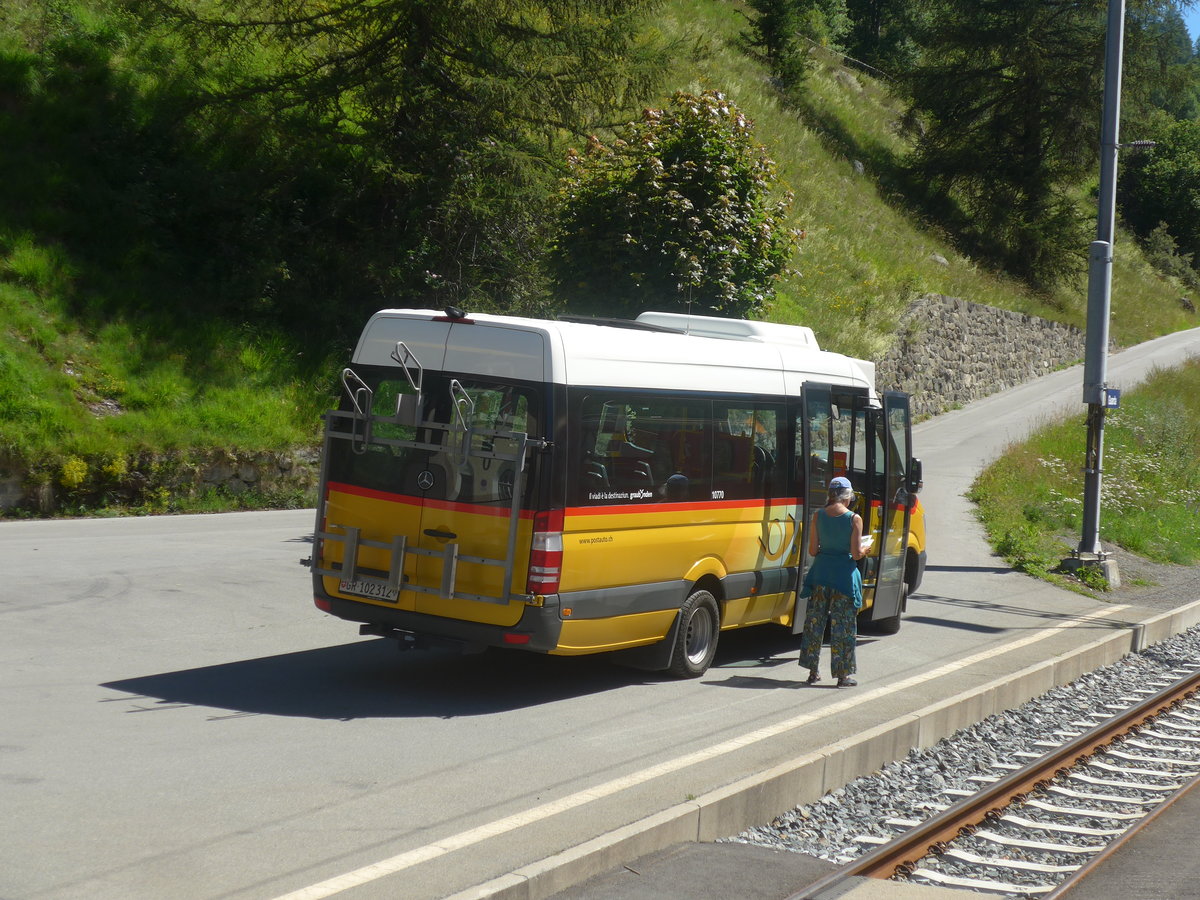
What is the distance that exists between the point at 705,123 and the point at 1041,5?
3856 cm

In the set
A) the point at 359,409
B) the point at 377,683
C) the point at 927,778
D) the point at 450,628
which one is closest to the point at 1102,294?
the point at 927,778

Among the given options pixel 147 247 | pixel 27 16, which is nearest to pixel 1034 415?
pixel 147 247

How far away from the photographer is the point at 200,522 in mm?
17672

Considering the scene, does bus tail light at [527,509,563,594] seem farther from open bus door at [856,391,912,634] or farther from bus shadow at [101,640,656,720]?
open bus door at [856,391,912,634]

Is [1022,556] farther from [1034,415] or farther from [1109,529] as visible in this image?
[1034,415]

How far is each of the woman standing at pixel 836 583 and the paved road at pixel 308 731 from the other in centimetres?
36

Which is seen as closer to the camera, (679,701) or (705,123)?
(679,701)

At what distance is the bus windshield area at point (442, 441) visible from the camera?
8680 mm

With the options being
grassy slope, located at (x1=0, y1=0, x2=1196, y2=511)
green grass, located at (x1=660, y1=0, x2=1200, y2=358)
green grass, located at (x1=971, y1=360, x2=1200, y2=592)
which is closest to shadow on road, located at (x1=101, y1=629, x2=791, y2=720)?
grassy slope, located at (x1=0, y1=0, x2=1196, y2=511)

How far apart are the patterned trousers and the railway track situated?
1.57 m

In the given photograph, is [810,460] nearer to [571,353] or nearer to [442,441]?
[571,353]

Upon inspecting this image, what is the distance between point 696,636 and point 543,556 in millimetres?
2212

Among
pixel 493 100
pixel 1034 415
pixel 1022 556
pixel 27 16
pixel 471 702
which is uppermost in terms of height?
pixel 27 16

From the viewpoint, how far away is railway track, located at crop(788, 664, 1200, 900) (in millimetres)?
6418
